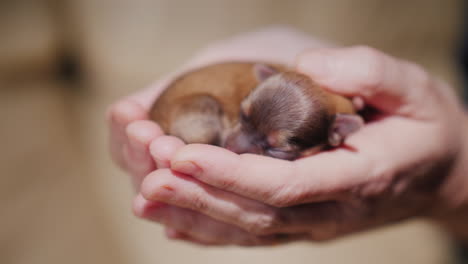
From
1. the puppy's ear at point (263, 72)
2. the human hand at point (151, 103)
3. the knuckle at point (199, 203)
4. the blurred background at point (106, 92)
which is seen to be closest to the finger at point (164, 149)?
the human hand at point (151, 103)

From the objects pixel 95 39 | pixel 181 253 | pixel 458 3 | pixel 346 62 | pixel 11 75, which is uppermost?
pixel 458 3

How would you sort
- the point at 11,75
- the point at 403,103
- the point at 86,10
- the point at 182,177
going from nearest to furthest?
the point at 182,177, the point at 403,103, the point at 11,75, the point at 86,10

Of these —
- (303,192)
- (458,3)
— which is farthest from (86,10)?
(458,3)

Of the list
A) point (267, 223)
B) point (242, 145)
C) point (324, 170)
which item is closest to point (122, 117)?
point (242, 145)

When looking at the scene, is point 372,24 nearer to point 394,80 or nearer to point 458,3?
point 458,3

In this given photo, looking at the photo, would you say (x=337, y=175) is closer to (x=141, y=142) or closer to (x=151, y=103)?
(x=141, y=142)

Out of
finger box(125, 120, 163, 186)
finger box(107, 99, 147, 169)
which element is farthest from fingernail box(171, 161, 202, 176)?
finger box(107, 99, 147, 169)
